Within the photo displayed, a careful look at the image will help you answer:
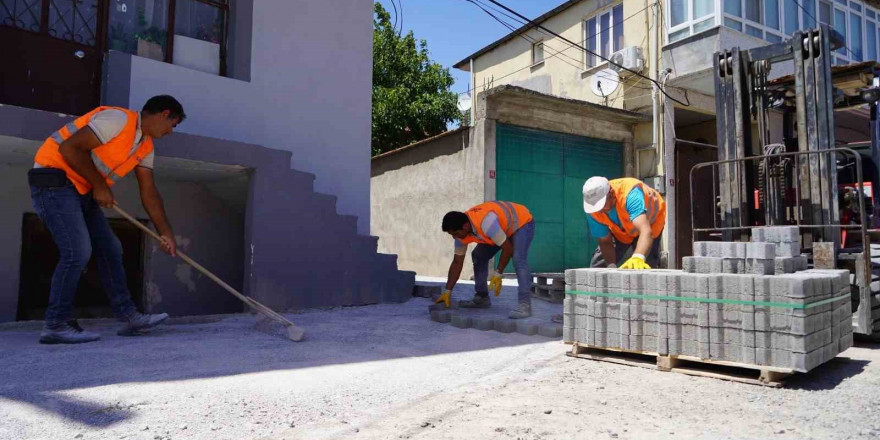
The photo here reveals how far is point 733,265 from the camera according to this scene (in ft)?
13.2

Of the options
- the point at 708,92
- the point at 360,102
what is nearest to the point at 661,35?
the point at 708,92

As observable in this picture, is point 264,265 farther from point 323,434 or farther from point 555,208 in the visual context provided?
point 555,208

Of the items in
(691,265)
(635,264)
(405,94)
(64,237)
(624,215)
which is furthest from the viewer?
(405,94)

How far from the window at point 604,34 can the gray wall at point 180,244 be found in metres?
10.8

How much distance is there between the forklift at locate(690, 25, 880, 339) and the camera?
5117 mm

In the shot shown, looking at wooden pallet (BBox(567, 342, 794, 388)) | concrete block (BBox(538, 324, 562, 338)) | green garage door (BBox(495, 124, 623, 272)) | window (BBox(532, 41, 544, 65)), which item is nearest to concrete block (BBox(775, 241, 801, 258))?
wooden pallet (BBox(567, 342, 794, 388))

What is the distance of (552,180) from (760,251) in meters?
9.56

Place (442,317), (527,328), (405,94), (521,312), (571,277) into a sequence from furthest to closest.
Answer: (405,94) < (442,317) < (521,312) < (527,328) < (571,277)

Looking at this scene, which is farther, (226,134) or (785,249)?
(226,134)

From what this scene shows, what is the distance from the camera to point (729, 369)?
13.4 feet

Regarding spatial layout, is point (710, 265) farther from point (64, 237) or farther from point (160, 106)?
point (64, 237)

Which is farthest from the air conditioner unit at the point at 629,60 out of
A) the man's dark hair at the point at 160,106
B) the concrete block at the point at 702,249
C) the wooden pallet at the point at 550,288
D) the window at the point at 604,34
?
the man's dark hair at the point at 160,106

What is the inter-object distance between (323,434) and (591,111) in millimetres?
12142

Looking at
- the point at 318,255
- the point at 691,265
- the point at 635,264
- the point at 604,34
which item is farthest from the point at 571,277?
the point at 604,34
